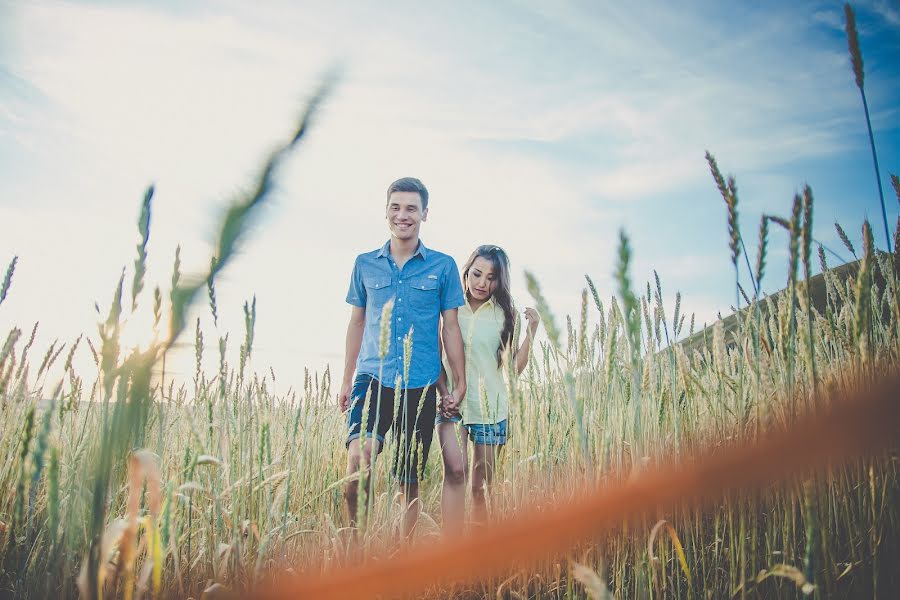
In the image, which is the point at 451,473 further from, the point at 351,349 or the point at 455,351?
the point at 351,349

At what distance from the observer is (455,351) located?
3.12 meters

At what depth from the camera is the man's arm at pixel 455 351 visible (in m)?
3.03

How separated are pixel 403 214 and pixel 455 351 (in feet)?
3.05

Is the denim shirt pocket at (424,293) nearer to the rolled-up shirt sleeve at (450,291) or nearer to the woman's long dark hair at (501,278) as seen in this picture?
the rolled-up shirt sleeve at (450,291)

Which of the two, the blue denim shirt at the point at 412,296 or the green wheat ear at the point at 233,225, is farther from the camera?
the blue denim shirt at the point at 412,296

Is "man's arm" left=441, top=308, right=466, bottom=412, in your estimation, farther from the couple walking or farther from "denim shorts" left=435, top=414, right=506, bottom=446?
"denim shorts" left=435, top=414, right=506, bottom=446

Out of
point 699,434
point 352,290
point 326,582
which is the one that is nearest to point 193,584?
point 326,582

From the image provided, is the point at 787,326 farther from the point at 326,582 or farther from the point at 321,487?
the point at 321,487

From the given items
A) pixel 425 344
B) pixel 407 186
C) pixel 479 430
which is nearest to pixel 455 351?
pixel 425 344

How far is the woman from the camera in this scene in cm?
289

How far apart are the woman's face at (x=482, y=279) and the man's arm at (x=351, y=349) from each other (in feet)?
2.61

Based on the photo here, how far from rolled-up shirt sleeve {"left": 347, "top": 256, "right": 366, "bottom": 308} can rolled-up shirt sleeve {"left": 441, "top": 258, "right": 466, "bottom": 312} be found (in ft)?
1.72

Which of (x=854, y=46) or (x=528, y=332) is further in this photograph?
(x=528, y=332)

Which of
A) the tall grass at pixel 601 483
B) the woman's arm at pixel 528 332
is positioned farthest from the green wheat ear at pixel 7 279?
the woman's arm at pixel 528 332
